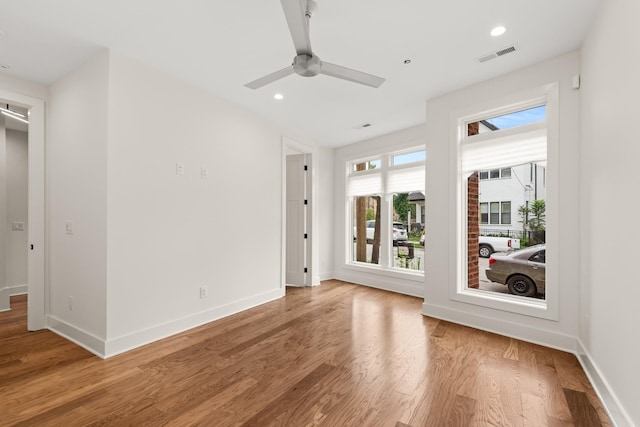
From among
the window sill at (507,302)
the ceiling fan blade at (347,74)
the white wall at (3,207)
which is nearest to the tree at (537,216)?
the window sill at (507,302)

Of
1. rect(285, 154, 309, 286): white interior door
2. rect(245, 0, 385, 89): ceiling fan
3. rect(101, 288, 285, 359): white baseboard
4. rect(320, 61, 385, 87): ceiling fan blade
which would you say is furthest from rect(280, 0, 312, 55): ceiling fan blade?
rect(285, 154, 309, 286): white interior door

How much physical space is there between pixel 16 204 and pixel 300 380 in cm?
542

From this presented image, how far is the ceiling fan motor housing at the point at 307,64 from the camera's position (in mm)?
2018

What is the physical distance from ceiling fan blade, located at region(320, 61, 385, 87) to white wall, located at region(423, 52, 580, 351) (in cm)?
169

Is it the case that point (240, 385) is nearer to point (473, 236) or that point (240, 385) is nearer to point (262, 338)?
point (262, 338)

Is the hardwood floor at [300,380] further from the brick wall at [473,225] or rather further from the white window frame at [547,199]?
the brick wall at [473,225]

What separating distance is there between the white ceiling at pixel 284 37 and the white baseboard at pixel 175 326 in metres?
2.72

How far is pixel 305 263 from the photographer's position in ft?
17.5

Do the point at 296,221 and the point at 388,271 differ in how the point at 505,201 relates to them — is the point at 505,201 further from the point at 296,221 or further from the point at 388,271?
the point at 296,221

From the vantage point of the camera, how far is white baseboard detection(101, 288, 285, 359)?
2574 millimetres

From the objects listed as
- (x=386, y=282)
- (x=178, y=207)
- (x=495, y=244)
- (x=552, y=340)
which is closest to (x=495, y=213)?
(x=495, y=244)

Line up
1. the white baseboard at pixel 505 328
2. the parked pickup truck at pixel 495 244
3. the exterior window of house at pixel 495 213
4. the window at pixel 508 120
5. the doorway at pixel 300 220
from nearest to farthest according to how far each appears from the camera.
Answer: the white baseboard at pixel 505 328 < the window at pixel 508 120 < the parked pickup truck at pixel 495 244 < the exterior window of house at pixel 495 213 < the doorway at pixel 300 220

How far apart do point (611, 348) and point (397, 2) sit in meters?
2.82

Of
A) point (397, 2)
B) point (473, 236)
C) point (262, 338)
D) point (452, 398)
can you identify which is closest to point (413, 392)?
point (452, 398)
